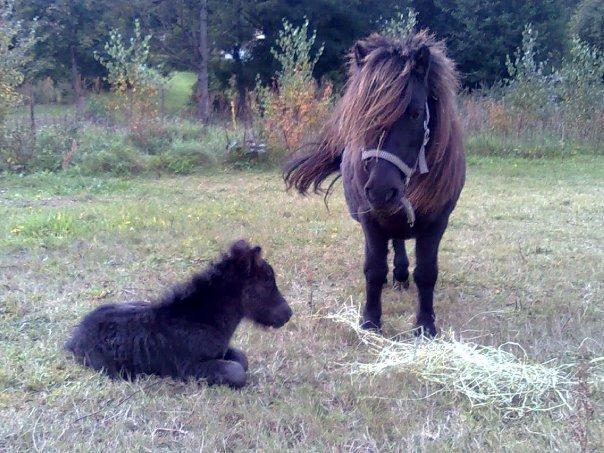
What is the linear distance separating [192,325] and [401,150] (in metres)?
1.69

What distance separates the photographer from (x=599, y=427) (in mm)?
3279

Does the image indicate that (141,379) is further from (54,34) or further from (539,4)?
(539,4)

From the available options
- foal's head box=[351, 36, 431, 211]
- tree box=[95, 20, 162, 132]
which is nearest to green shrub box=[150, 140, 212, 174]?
tree box=[95, 20, 162, 132]

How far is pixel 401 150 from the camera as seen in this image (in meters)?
4.16

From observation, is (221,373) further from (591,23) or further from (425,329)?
(591,23)

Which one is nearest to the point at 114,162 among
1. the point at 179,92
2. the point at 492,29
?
the point at 179,92

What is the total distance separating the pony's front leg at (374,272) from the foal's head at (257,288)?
1.08 meters

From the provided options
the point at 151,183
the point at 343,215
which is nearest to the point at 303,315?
the point at 343,215

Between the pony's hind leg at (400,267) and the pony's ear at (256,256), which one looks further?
the pony's hind leg at (400,267)

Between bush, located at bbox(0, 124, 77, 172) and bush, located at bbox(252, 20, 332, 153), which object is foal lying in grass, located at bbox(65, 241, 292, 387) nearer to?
bush, located at bbox(0, 124, 77, 172)

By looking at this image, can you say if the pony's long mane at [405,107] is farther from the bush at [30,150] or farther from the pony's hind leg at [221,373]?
the bush at [30,150]

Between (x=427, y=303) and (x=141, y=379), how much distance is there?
7.38 feet

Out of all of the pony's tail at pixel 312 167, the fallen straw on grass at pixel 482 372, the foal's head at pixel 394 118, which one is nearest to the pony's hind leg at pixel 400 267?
the pony's tail at pixel 312 167

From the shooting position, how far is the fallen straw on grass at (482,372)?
3660mm
